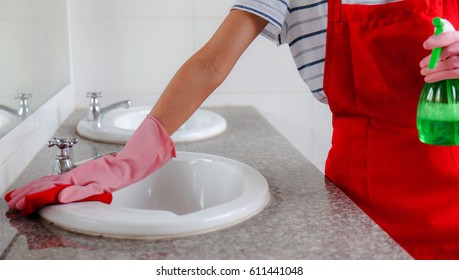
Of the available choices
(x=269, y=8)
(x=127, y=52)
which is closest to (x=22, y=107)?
(x=269, y=8)

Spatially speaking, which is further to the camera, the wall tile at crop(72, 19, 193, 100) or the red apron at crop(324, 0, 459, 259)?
the wall tile at crop(72, 19, 193, 100)

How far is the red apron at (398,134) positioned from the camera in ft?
3.96

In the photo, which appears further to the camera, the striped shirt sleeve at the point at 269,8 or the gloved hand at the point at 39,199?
the striped shirt sleeve at the point at 269,8

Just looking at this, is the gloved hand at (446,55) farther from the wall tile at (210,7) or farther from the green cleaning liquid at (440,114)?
the wall tile at (210,7)

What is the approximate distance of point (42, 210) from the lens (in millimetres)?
1019

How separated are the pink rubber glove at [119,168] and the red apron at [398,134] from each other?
1.32 ft

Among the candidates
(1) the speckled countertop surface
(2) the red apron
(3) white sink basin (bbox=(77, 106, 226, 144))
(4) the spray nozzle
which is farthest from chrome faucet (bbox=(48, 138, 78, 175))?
(4) the spray nozzle

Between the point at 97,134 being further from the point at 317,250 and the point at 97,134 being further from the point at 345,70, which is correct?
the point at 317,250

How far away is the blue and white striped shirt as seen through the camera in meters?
1.23

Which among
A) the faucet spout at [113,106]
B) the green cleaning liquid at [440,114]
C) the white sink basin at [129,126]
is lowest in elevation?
the white sink basin at [129,126]

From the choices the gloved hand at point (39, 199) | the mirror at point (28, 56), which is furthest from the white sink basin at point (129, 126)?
the gloved hand at point (39, 199)

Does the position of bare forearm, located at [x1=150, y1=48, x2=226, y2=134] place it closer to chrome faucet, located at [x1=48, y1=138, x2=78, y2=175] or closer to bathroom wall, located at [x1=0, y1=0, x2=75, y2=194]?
chrome faucet, located at [x1=48, y1=138, x2=78, y2=175]

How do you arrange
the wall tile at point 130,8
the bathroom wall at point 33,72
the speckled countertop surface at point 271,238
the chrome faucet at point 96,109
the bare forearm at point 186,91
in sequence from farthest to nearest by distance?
the wall tile at point 130,8 < the chrome faucet at point 96,109 < the bathroom wall at point 33,72 < the bare forearm at point 186,91 < the speckled countertop surface at point 271,238
